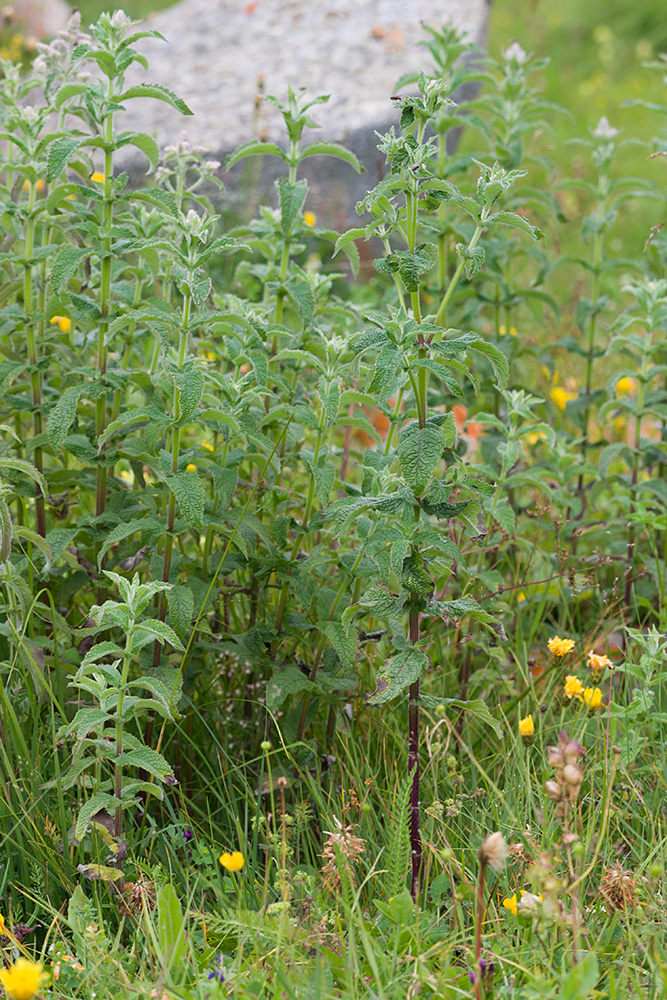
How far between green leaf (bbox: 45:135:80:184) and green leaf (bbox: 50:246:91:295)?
15 centimetres

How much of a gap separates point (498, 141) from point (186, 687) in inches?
76.8

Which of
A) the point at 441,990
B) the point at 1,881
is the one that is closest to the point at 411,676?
the point at 441,990

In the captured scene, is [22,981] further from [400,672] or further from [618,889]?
[618,889]

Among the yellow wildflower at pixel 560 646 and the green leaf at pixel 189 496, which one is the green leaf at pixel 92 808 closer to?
the green leaf at pixel 189 496

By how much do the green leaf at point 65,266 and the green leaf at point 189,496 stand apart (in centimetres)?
48

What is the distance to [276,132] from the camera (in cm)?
542

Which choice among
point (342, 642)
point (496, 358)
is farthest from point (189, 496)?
point (496, 358)

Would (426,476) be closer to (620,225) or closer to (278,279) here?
(278,279)

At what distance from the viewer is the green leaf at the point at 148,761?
5.70 ft

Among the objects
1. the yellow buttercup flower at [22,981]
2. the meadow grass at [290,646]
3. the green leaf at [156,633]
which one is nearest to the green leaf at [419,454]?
the meadow grass at [290,646]

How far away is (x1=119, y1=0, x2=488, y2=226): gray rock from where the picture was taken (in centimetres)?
526

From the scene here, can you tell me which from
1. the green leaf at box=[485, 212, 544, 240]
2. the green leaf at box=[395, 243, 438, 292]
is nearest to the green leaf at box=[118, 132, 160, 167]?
the green leaf at box=[395, 243, 438, 292]

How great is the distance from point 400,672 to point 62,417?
36.4 inches

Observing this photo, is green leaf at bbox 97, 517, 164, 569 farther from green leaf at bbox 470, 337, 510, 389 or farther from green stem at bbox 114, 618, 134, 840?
green leaf at bbox 470, 337, 510, 389
